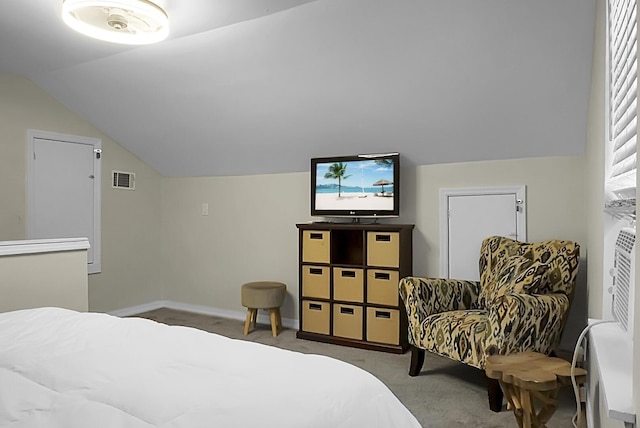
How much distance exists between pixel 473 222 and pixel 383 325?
112cm

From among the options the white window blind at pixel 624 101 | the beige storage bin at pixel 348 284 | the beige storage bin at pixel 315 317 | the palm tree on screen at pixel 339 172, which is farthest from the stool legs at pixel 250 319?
the white window blind at pixel 624 101

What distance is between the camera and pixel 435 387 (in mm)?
3033

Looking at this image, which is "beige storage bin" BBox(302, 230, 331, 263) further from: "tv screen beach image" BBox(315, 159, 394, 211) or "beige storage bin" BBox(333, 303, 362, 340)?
"beige storage bin" BBox(333, 303, 362, 340)

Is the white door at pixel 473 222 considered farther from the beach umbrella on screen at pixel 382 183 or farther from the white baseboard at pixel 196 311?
the white baseboard at pixel 196 311

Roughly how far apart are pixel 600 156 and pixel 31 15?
3317 mm

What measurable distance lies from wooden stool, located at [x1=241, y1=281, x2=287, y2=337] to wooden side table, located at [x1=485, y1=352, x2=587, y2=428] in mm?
2343

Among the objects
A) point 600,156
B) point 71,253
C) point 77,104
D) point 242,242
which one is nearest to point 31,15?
point 71,253

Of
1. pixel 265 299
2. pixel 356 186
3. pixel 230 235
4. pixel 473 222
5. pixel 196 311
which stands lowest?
pixel 196 311

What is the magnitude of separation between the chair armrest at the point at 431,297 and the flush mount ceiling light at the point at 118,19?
7.35 ft

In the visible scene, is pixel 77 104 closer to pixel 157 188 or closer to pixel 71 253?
pixel 157 188

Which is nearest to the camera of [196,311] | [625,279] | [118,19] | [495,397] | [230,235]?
[625,279]

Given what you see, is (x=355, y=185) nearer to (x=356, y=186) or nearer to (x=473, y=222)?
(x=356, y=186)

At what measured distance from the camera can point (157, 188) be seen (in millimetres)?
5559

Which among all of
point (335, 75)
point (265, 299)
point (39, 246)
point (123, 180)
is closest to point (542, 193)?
point (335, 75)
